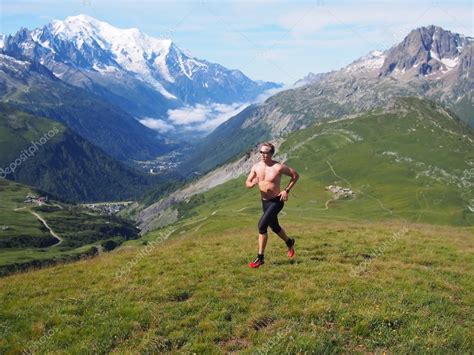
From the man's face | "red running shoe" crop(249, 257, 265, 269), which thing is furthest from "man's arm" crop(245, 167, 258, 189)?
"red running shoe" crop(249, 257, 265, 269)

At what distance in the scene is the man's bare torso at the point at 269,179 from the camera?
22578 millimetres

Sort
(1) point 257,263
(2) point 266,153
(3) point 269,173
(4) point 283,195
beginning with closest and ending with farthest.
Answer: (4) point 283,195 < (2) point 266,153 < (3) point 269,173 < (1) point 257,263

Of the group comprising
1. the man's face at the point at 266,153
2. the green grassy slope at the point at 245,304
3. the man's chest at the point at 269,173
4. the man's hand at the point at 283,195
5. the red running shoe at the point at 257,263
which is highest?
the man's face at the point at 266,153

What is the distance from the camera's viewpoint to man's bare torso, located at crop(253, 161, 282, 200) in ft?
74.1

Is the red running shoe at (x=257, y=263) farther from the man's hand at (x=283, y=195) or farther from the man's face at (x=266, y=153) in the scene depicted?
the man's face at (x=266, y=153)

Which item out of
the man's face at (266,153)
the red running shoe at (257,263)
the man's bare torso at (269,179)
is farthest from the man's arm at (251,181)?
the red running shoe at (257,263)

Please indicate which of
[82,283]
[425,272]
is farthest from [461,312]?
[82,283]

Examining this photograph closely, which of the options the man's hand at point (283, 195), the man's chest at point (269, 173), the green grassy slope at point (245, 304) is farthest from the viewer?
the man's chest at point (269, 173)

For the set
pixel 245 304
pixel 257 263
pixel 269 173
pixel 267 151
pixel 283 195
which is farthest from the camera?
pixel 257 263

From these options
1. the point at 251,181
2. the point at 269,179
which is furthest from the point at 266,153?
the point at 251,181

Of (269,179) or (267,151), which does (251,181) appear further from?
(267,151)

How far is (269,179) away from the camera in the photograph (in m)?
22.6

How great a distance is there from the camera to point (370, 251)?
28.6 m

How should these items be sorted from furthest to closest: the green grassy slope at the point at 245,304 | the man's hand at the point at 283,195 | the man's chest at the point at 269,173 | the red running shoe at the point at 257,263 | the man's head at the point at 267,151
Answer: the red running shoe at the point at 257,263, the man's chest at the point at 269,173, the man's head at the point at 267,151, the man's hand at the point at 283,195, the green grassy slope at the point at 245,304
